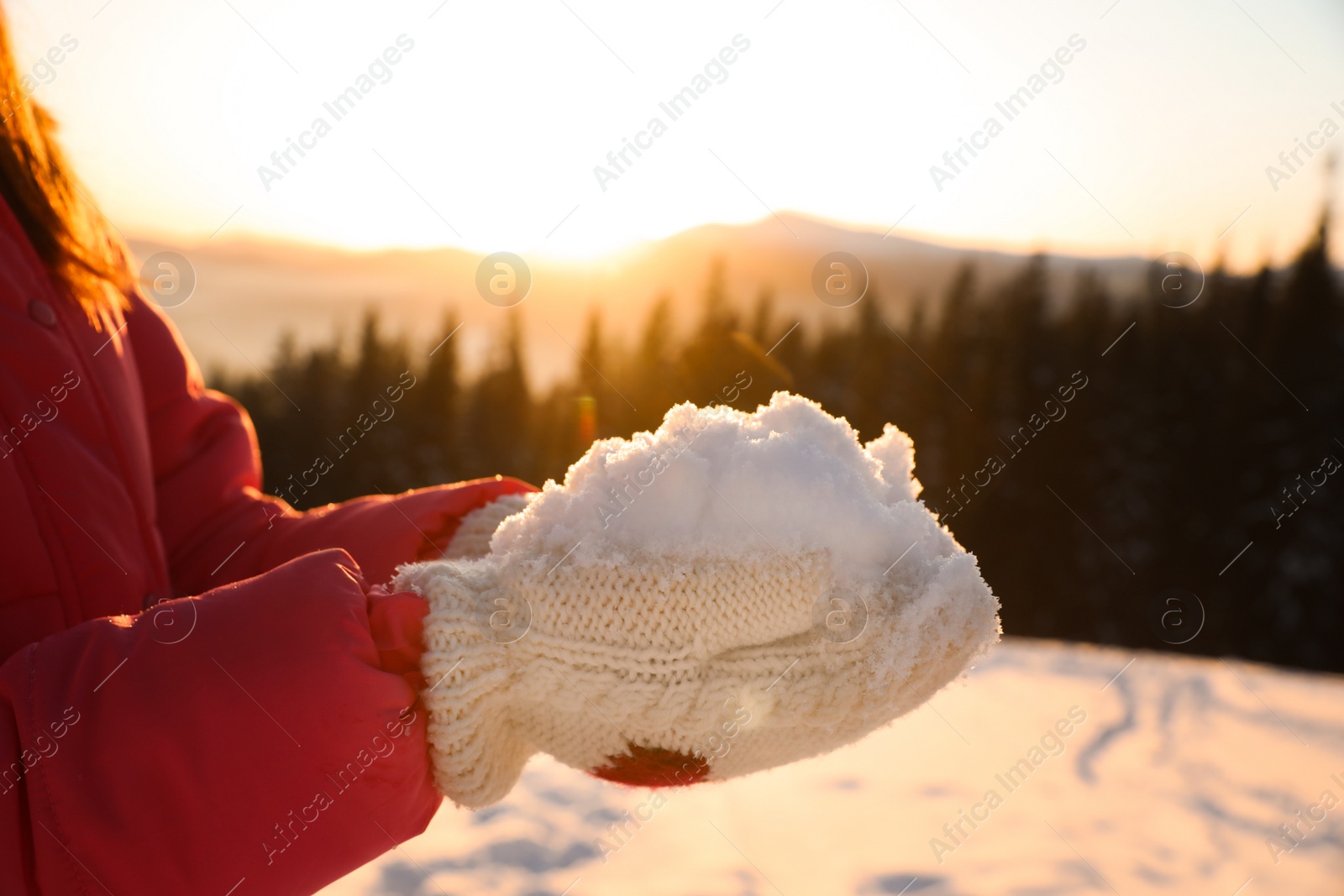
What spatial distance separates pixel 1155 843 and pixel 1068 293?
1617cm

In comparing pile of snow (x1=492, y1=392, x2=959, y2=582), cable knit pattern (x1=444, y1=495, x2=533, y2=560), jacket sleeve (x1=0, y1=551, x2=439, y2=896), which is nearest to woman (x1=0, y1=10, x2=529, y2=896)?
jacket sleeve (x1=0, y1=551, x2=439, y2=896)

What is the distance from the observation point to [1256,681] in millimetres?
1915

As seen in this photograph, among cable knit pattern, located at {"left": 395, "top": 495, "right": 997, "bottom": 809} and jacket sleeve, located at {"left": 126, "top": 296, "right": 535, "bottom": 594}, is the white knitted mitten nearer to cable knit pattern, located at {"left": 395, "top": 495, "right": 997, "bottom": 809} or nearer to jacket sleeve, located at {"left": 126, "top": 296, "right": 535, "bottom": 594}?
cable knit pattern, located at {"left": 395, "top": 495, "right": 997, "bottom": 809}

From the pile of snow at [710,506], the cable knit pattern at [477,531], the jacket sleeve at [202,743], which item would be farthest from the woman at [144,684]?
the cable knit pattern at [477,531]

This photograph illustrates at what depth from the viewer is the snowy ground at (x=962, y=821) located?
111 centimetres

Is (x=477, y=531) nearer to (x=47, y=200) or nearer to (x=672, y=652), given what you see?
(x=672, y=652)

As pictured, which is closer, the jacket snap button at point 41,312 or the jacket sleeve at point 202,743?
the jacket sleeve at point 202,743

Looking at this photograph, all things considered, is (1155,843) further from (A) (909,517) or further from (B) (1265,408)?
(B) (1265,408)

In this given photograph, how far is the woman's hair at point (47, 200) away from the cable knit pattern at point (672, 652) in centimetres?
62

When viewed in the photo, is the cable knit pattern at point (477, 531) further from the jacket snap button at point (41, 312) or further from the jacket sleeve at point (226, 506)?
the jacket snap button at point (41, 312)

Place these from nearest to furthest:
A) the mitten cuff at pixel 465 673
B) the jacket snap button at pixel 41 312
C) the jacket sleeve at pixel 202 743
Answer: the jacket sleeve at pixel 202 743, the mitten cuff at pixel 465 673, the jacket snap button at pixel 41 312

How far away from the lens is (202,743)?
66 cm

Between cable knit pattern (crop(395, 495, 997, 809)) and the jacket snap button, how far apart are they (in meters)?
0.52

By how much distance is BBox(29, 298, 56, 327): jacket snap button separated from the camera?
0.91 m
